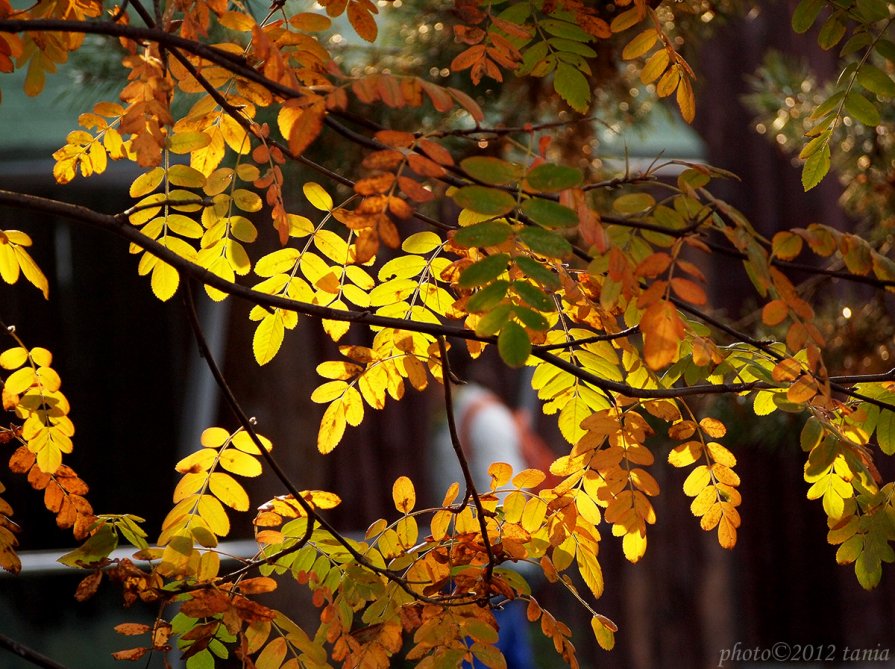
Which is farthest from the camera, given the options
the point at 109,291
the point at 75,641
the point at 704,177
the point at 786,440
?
the point at 109,291

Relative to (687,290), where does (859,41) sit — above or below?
above

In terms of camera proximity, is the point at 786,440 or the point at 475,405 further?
the point at 475,405

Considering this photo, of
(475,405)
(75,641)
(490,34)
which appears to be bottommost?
(75,641)

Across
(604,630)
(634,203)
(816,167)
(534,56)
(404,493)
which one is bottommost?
(604,630)

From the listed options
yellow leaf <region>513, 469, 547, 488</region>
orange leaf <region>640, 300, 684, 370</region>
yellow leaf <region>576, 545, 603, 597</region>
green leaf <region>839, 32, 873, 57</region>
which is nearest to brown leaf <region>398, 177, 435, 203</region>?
orange leaf <region>640, 300, 684, 370</region>

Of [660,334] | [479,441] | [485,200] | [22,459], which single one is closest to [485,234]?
[485,200]

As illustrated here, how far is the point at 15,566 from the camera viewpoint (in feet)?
4.09

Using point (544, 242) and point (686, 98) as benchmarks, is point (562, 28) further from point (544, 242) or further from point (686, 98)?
point (544, 242)

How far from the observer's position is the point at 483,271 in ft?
3.09

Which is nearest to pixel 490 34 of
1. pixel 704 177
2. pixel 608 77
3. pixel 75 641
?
pixel 704 177

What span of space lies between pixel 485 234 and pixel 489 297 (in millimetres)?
63

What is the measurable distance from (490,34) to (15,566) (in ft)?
3.03

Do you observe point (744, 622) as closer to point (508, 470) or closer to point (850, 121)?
point (850, 121)

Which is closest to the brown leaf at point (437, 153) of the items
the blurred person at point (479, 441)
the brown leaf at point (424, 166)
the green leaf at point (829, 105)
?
the brown leaf at point (424, 166)
